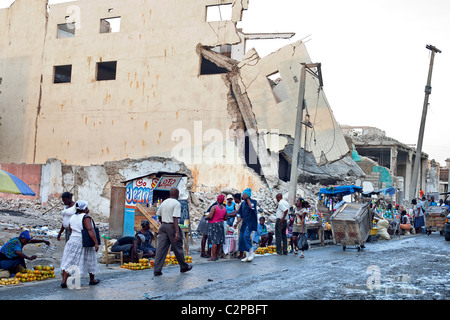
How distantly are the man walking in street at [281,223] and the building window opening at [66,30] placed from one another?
852 inches

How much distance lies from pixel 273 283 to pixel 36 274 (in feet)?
13.4

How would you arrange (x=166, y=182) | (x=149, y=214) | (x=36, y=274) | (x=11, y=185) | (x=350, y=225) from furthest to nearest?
1. (x=350, y=225)
2. (x=166, y=182)
3. (x=149, y=214)
4. (x=11, y=185)
5. (x=36, y=274)

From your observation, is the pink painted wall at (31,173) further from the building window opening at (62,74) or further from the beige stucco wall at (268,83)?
the beige stucco wall at (268,83)

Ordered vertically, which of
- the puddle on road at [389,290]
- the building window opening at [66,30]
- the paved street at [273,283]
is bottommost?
the paved street at [273,283]

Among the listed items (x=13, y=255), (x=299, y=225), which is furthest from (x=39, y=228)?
(x=299, y=225)

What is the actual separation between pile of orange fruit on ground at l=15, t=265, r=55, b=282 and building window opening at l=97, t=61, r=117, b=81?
69.7 feet

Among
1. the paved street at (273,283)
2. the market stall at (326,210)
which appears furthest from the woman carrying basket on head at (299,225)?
the market stall at (326,210)

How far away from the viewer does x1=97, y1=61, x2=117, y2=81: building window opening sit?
28.9 m

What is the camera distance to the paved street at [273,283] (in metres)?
7.05

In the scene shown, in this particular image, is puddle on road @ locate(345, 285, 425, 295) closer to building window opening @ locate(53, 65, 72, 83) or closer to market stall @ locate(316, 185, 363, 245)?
market stall @ locate(316, 185, 363, 245)

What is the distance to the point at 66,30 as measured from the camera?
3047 cm

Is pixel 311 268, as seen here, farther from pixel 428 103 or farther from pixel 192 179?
pixel 428 103

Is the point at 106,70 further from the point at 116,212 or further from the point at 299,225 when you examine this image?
the point at 299,225
